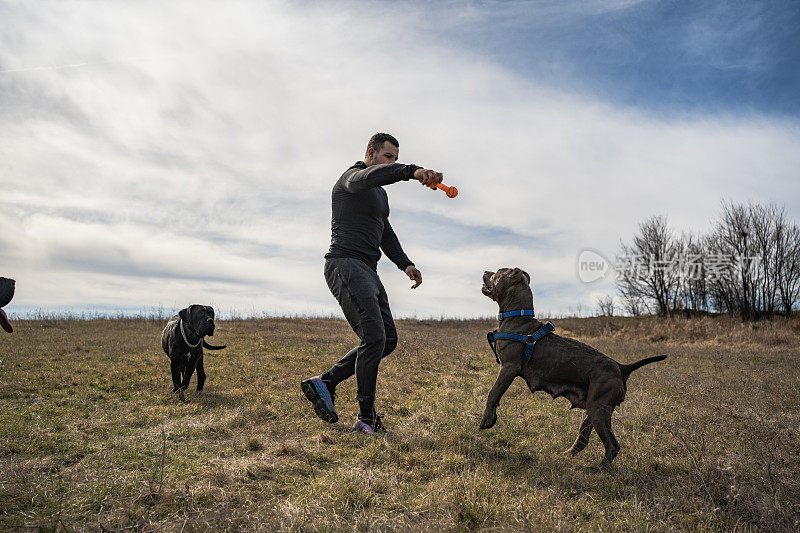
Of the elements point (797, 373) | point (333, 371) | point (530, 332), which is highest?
point (530, 332)

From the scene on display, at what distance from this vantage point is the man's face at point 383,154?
504 centimetres

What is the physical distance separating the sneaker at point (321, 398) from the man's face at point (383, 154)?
238cm

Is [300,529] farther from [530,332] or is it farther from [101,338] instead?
[101,338]

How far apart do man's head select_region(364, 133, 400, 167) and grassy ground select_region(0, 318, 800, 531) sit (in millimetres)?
2793

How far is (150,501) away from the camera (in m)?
2.99

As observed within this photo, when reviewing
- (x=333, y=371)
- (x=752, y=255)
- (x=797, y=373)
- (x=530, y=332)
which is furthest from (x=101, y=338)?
(x=752, y=255)

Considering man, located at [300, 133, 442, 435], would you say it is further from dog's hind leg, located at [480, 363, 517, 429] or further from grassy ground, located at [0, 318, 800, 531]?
dog's hind leg, located at [480, 363, 517, 429]

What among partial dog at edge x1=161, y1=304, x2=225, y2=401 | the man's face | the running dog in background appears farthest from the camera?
partial dog at edge x1=161, y1=304, x2=225, y2=401

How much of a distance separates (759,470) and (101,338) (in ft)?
54.6

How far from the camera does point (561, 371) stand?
4.24 m

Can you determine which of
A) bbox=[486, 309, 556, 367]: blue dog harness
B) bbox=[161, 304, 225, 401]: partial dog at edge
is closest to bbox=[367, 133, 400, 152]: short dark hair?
bbox=[486, 309, 556, 367]: blue dog harness

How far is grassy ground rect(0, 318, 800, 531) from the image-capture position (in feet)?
9.38

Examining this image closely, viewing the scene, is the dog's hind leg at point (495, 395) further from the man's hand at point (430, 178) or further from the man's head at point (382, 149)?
the man's head at point (382, 149)

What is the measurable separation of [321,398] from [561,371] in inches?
97.7
